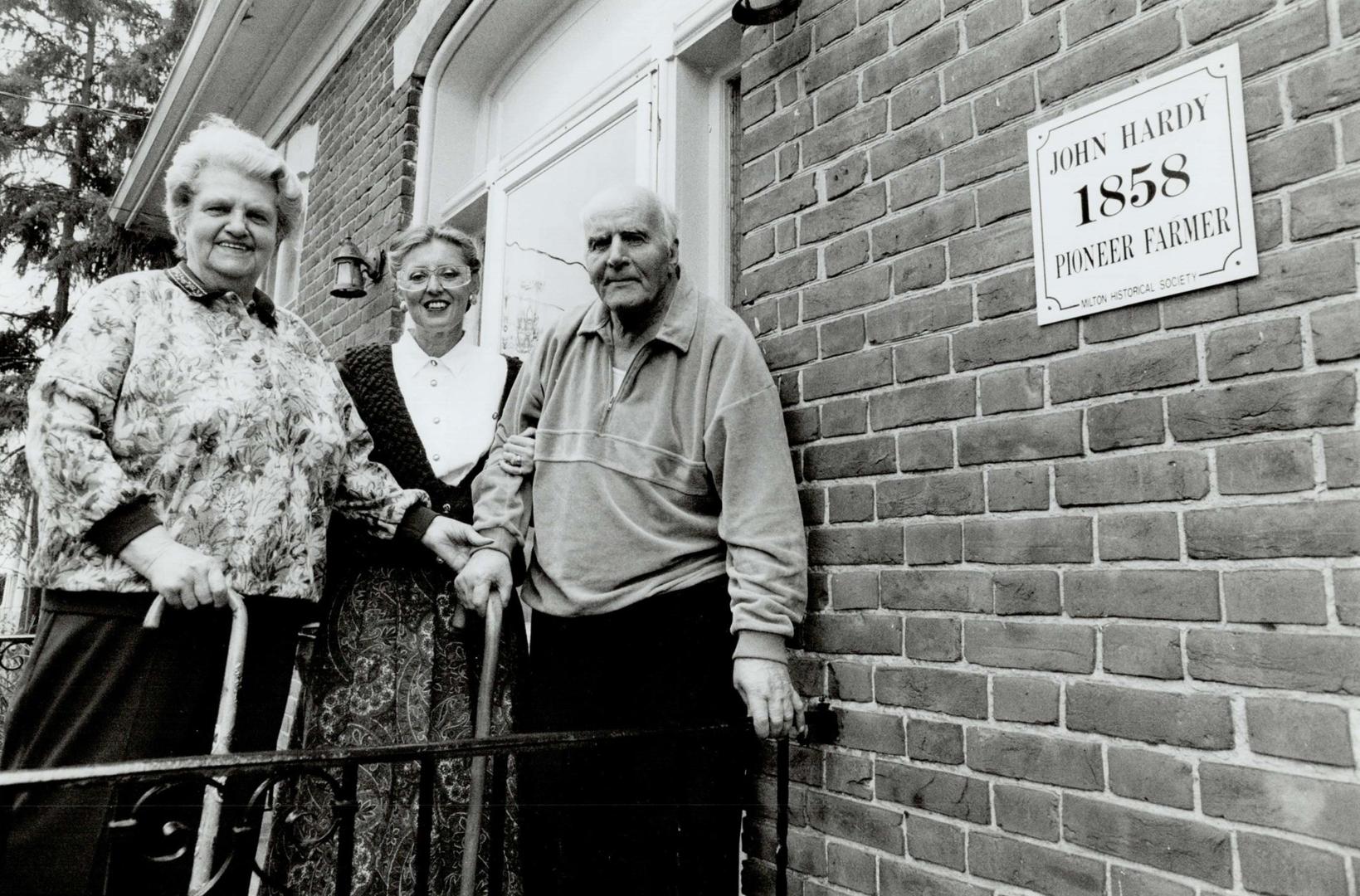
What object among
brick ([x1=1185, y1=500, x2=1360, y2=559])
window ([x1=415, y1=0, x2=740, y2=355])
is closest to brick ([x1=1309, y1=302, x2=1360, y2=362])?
brick ([x1=1185, y1=500, x2=1360, y2=559])

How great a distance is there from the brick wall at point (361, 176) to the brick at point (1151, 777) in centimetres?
382

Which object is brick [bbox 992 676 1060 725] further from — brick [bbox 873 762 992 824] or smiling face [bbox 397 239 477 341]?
smiling face [bbox 397 239 477 341]

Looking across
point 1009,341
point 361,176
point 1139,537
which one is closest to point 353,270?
point 361,176

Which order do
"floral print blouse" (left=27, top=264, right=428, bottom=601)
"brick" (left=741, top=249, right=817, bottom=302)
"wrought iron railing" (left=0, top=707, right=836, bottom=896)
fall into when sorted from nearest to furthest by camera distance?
1. "wrought iron railing" (left=0, top=707, right=836, bottom=896)
2. "floral print blouse" (left=27, top=264, right=428, bottom=601)
3. "brick" (left=741, top=249, right=817, bottom=302)

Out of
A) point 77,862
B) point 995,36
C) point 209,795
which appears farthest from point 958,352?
point 77,862

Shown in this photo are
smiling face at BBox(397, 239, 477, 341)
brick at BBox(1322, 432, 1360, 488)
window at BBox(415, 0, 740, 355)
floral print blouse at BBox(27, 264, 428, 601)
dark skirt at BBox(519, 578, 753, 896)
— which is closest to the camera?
brick at BBox(1322, 432, 1360, 488)

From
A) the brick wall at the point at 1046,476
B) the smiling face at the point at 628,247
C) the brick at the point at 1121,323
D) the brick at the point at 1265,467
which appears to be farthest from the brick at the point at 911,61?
the brick at the point at 1265,467

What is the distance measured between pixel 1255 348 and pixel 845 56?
1.20 meters

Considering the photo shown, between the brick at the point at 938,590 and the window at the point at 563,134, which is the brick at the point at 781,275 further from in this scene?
the brick at the point at 938,590

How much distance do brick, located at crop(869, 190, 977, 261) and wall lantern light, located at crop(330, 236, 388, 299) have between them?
3.22 meters

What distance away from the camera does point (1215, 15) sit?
160 centimetres

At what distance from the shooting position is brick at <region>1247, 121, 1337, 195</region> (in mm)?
1451

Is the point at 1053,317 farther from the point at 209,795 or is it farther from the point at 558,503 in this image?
the point at 209,795

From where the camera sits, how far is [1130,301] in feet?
5.48
